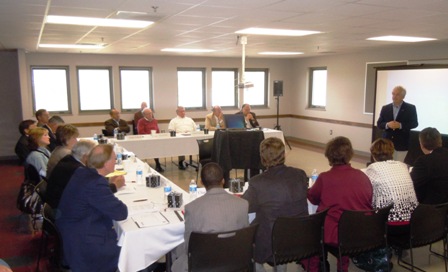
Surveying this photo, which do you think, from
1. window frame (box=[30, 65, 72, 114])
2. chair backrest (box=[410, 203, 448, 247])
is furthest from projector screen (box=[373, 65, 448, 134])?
window frame (box=[30, 65, 72, 114])

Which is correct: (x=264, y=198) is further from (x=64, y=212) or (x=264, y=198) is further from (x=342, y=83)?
(x=342, y=83)

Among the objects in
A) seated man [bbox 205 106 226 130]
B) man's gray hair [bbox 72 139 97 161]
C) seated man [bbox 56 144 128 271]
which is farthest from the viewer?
seated man [bbox 205 106 226 130]

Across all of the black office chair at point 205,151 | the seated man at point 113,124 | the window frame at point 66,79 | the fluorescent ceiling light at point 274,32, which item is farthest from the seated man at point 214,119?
the window frame at point 66,79

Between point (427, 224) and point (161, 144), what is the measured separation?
15.7ft

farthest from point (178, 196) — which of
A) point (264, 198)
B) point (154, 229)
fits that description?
point (264, 198)

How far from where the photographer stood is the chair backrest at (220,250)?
87.1 inches

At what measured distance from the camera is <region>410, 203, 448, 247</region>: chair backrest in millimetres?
2791

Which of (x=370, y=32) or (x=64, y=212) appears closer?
(x=64, y=212)

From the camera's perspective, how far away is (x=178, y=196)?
3016 millimetres

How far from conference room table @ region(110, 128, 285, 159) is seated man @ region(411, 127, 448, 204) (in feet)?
13.0

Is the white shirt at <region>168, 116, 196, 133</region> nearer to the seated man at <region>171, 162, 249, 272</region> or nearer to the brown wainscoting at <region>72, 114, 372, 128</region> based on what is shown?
the brown wainscoting at <region>72, 114, 372, 128</region>

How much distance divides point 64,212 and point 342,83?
831 centimetres

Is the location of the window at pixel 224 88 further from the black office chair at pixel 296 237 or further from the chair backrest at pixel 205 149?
the black office chair at pixel 296 237

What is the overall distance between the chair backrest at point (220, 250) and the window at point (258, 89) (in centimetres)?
884
